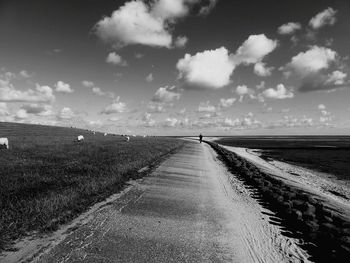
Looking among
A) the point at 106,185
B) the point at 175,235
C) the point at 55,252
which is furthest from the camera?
the point at 106,185

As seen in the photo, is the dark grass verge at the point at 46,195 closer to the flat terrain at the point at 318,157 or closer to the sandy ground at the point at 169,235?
the sandy ground at the point at 169,235

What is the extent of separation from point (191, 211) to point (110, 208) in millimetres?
2671

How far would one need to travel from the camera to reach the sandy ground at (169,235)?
6.10 m

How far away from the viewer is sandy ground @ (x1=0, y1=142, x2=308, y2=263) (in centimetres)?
610

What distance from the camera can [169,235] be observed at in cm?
740

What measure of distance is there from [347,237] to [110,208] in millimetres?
6752

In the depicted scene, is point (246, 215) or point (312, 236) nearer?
point (312, 236)

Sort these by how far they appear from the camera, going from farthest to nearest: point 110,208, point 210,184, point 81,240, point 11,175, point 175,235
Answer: point 210,184
point 11,175
point 110,208
point 175,235
point 81,240

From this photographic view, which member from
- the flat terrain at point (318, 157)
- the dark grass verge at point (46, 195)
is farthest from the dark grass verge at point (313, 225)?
the flat terrain at point (318, 157)

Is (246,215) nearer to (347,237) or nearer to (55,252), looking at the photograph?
(347,237)

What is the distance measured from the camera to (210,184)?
1550 centimetres

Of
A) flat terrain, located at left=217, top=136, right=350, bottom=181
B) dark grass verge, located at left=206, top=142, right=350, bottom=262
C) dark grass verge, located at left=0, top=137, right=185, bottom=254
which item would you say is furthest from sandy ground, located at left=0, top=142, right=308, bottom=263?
flat terrain, located at left=217, top=136, right=350, bottom=181

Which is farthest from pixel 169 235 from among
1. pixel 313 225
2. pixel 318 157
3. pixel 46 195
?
pixel 318 157

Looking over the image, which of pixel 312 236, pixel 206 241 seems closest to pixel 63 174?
pixel 206 241
